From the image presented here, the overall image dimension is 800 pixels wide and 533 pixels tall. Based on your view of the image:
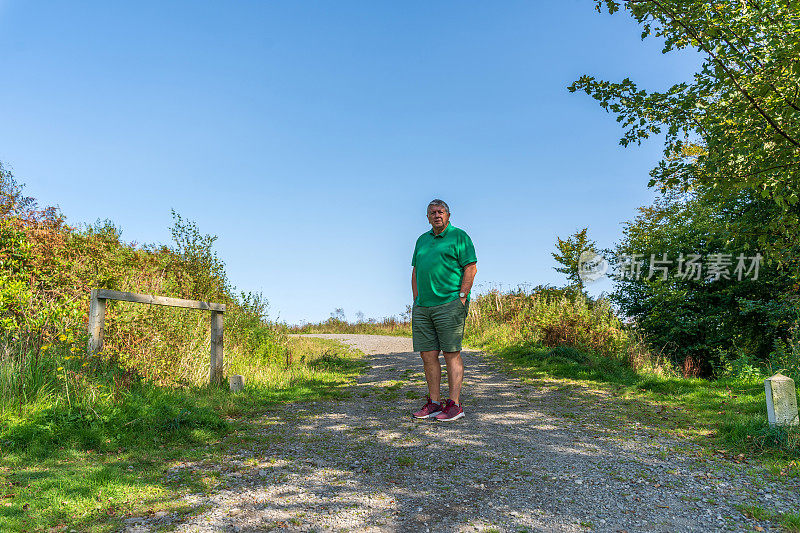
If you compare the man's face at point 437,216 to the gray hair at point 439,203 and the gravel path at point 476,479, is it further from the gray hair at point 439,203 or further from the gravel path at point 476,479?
the gravel path at point 476,479

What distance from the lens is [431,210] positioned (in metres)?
5.39

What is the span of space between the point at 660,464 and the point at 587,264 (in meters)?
13.8

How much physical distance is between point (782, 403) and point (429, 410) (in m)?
3.54

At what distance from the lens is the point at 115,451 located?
4.45 meters

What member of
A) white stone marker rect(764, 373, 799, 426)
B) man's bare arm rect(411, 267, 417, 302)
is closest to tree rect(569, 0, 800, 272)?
white stone marker rect(764, 373, 799, 426)

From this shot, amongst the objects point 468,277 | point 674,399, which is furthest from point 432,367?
point 674,399

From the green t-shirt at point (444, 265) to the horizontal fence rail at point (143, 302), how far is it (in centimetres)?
399

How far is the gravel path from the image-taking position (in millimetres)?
2998

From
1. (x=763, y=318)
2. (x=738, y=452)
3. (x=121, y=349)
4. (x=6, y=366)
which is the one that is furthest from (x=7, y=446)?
(x=763, y=318)

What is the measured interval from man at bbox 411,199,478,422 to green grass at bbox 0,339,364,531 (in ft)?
7.20

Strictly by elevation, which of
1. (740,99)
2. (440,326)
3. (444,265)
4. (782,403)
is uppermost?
(740,99)

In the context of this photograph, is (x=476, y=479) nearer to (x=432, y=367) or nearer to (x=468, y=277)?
(x=432, y=367)

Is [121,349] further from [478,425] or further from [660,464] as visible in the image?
[660,464]

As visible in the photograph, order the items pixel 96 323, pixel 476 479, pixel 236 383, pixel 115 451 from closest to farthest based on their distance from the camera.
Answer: pixel 476 479
pixel 115 451
pixel 96 323
pixel 236 383
